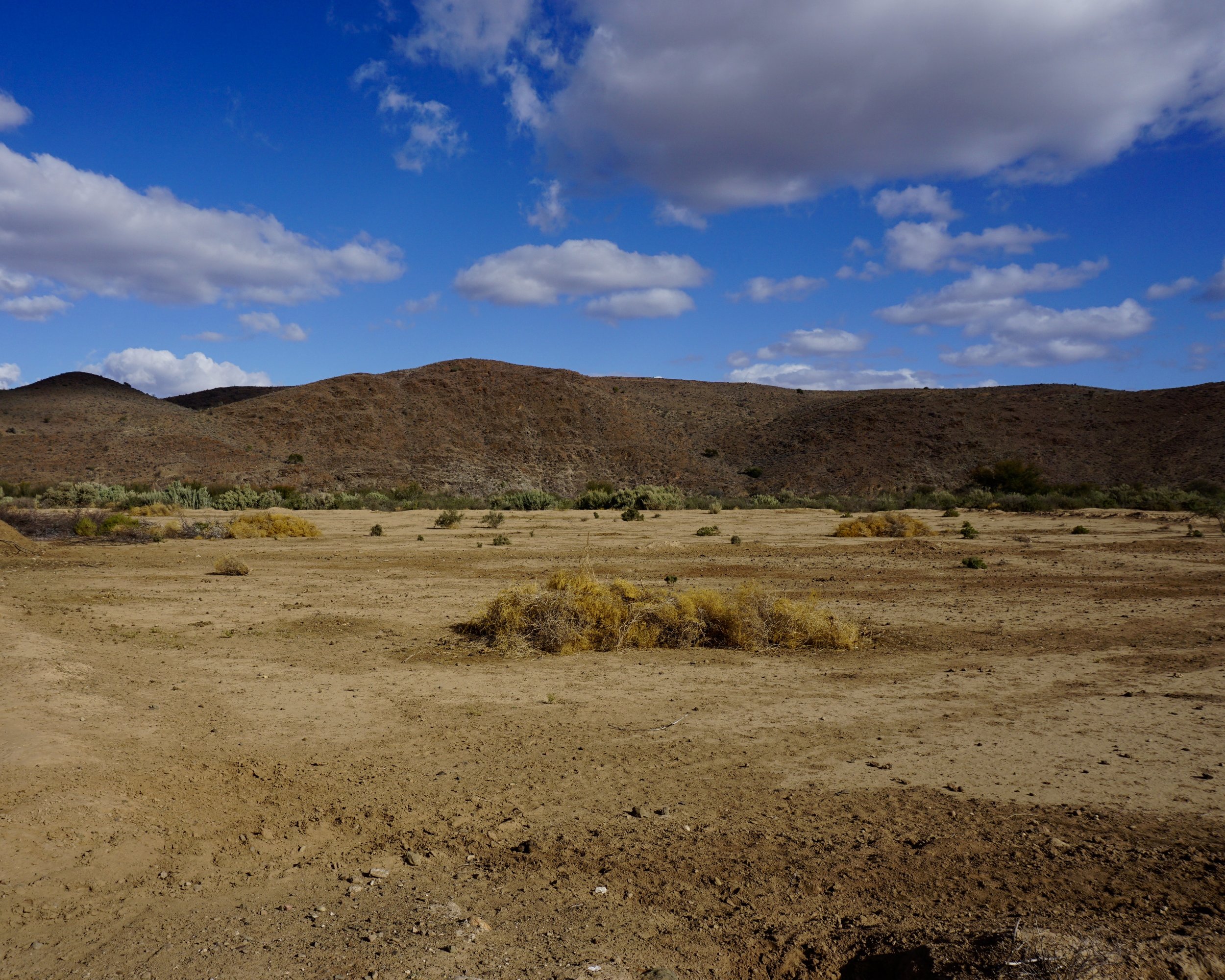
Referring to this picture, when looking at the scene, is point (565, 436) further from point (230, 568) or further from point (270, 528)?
point (230, 568)

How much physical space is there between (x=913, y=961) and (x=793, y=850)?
138cm

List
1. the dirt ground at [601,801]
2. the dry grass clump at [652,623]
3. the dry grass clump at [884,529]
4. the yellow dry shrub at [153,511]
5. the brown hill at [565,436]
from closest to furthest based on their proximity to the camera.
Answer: the dirt ground at [601,801] → the dry grass clump at [652,623] → the dry grass clump at [884,529] → the yellow dry shrub at [153,511] → the brown hill at [565,436]

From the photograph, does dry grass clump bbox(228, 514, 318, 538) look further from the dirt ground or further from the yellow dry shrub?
the dirt ground

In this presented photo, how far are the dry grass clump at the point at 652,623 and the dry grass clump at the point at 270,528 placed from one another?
54.4 ft

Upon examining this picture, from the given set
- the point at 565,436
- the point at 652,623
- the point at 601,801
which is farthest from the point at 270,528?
the point at 565,436

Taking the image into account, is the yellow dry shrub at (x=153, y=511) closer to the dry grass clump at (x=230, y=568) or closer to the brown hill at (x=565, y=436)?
the dry grass clump at (x=230, y=568)

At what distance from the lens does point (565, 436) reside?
77.2 meters

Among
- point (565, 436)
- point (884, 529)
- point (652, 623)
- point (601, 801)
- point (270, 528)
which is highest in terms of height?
point (565, 436)

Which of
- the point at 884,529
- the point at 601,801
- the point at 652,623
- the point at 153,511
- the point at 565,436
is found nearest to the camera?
the point at 601,801

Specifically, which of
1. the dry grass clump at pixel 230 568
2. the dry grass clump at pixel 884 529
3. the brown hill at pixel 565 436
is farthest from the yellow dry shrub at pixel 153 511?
the brown hill at pixel 565 436

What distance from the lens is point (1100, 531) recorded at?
1026 inches

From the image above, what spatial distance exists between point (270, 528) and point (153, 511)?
10.4 meters

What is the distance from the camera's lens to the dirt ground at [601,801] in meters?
4.00

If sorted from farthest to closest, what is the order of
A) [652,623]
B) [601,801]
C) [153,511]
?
[153,511] → [652,623] → [601,801]
